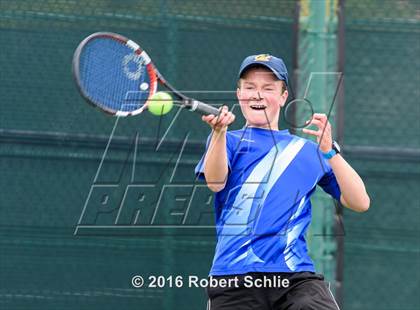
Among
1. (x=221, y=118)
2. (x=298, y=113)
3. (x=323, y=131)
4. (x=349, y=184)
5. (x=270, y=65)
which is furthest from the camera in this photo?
(x=298, y=113)

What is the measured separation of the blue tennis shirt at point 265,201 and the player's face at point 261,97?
56 millimetres

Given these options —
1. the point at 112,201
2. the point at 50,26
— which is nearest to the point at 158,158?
the point at 112,201

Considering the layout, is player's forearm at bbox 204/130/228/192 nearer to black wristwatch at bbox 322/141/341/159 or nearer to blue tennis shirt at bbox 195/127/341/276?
blue tennis shirt at bbox 195/127/341/276

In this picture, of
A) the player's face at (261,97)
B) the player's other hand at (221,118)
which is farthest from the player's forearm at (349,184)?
the player's other hand at (221,118)

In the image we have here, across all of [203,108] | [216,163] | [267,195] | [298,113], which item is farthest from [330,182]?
[298,113]

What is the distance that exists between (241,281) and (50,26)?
5.82 feet

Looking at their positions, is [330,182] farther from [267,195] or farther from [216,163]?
[216,163]

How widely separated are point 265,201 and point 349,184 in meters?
0.34

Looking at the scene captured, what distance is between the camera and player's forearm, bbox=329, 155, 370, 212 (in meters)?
3.94

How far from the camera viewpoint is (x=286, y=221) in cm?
393

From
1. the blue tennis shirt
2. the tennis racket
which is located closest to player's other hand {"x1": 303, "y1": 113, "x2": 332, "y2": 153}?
the blue tennis shirt

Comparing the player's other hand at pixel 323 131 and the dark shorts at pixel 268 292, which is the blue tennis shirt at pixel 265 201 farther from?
the player's other hand at pixel 323 131

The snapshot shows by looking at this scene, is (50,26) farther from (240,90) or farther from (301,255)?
(301,255)

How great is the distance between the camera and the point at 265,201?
398cm
